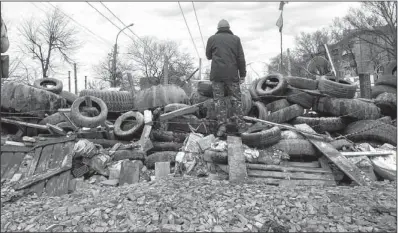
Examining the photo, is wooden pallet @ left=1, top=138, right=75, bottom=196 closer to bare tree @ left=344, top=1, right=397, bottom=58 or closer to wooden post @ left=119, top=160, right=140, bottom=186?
wooden post @ left=119, top=160, right=140, bottom=186

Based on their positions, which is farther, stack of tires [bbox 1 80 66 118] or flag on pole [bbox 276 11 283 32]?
flag on pole [bbox 276 11 283 32]

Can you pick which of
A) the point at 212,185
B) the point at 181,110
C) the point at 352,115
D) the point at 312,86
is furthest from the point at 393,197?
the point at 312,86

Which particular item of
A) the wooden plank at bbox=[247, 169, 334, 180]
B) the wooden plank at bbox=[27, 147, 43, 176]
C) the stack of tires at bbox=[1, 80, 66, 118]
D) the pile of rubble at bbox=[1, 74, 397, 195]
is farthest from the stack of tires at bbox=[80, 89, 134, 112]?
the wooden plank at bbox=[247, 169, 334, 180]

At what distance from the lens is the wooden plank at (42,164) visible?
3.71 m

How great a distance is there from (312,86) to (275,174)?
4.04 m

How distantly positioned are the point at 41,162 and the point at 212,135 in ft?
8.60

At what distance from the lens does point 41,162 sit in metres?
4.29

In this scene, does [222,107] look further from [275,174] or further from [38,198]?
[38,198]

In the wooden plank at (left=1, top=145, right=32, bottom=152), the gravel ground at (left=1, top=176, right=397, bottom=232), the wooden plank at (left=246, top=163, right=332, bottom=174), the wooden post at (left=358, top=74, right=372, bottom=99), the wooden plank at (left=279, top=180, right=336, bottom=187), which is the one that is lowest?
the gravel ground at (left=1, top=176, right=397, bottom=232)

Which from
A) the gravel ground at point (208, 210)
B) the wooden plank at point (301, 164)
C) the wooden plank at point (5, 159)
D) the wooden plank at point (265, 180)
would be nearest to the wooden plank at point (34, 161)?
the wooden plank at point (5, 159)

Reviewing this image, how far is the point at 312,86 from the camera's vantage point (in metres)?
7.37

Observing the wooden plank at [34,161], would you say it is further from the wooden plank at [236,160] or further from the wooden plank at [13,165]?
the wooden plank at [236,160]

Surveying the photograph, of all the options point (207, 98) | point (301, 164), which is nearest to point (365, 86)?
point (207, 98)

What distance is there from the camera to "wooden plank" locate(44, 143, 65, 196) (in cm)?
375
